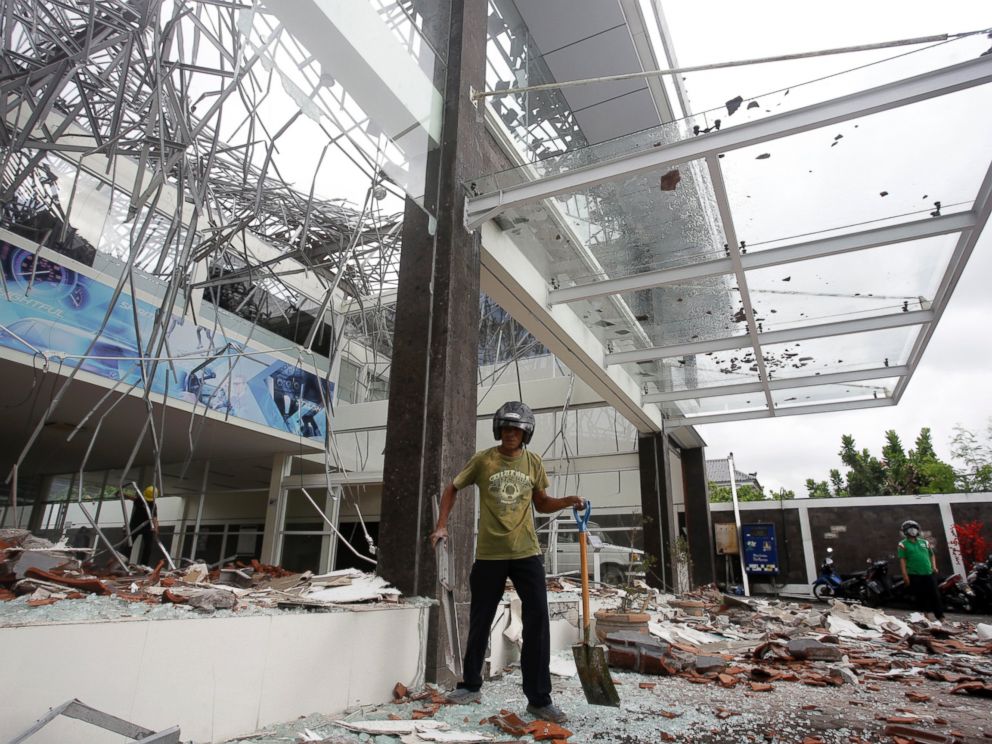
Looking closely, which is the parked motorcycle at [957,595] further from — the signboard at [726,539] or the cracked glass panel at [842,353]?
the cracked glass panel at [842,353]

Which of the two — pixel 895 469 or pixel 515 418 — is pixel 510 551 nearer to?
pixel 515 418

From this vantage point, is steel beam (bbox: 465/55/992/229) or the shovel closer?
the shovel

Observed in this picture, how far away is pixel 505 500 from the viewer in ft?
9.00

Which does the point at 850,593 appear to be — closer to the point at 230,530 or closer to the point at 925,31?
the point at 925,31

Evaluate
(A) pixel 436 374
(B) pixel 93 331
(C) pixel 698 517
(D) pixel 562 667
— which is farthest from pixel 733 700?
(C) pixel 698 517

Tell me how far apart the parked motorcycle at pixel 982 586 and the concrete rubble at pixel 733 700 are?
209 inches

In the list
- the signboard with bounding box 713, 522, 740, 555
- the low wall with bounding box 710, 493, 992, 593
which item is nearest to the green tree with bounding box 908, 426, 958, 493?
the low wall with bounding box 710, 493, 992, 593

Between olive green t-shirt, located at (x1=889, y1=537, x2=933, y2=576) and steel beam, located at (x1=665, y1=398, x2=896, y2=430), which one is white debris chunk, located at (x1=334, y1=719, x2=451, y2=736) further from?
steel beam, located at (x1=665, y1=398, x2=896, y2=430)

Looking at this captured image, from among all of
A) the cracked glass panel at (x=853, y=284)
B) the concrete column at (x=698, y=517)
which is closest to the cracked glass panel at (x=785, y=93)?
the cracked glass panel at (x=853, y=284)

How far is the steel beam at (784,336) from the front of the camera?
5496 millimetres

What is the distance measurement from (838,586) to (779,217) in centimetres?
944

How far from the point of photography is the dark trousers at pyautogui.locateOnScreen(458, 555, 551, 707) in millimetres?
2516

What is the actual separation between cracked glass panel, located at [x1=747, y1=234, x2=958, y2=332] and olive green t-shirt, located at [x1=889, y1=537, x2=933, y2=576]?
3.50 metres

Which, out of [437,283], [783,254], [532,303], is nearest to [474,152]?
[437,283]
